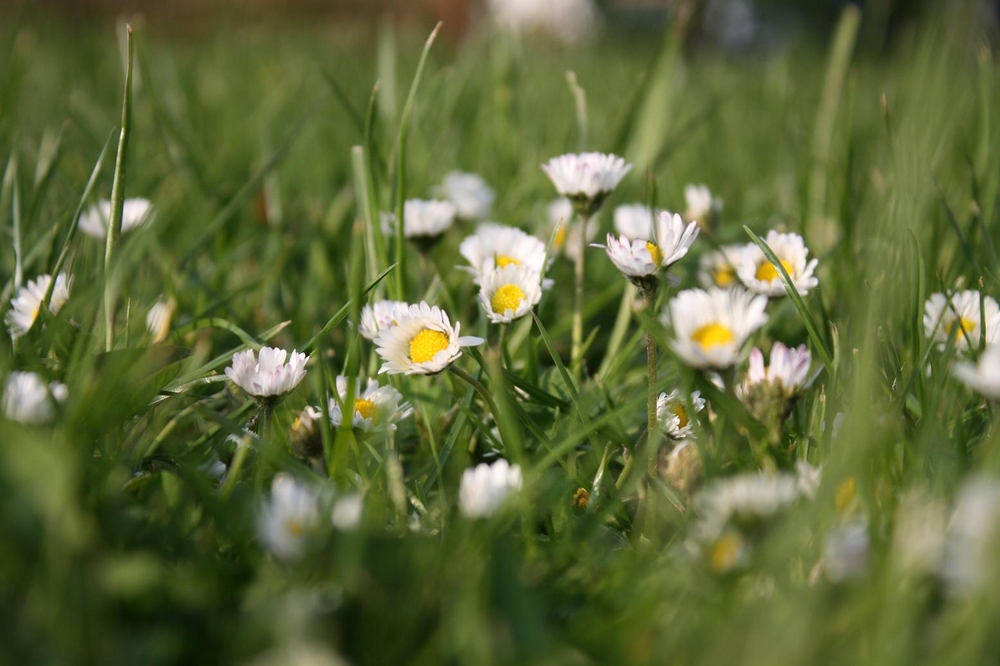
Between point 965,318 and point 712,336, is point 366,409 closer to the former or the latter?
point 712,336

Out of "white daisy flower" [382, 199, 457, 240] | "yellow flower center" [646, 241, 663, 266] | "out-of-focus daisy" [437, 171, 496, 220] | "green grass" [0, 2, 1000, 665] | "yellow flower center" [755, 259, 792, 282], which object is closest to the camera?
"green grass" [0, 2, 1000, 665]

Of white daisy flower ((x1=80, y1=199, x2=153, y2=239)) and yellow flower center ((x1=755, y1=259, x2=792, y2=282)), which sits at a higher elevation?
yellow flower center ((x1=755, y1=259, x2=792, y2=282))

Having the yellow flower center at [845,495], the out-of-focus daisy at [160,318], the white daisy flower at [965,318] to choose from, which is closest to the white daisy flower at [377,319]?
the out-of-focus daisy at [160,318]

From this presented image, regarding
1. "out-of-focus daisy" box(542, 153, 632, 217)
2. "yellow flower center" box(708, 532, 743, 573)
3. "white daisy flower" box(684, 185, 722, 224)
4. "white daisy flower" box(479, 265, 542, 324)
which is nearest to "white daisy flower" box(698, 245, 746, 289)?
"white daisy flower" box(684, 185, 722, 224)

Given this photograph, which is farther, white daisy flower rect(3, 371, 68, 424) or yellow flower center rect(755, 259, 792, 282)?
yellow flower center rect(755, 259, 792, 282)

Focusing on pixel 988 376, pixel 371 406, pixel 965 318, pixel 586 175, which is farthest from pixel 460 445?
pixel 965 318

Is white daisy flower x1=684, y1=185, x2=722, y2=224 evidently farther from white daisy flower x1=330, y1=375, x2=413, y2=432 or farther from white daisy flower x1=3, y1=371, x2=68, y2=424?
white daisy flower x1=3, y1=371, x2=68, y2=424

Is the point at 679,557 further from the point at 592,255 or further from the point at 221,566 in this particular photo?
the point at 592,255
